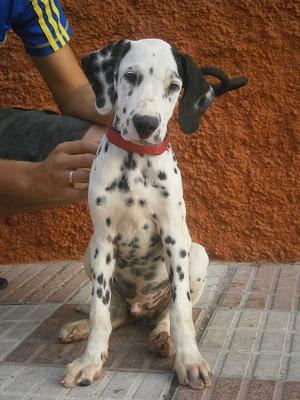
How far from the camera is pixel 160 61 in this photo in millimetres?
2953

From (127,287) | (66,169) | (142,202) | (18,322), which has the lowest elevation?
(18,322)

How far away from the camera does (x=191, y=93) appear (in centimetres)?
310

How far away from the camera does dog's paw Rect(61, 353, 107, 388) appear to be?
10.0 feet

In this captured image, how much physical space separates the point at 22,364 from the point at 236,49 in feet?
8.24

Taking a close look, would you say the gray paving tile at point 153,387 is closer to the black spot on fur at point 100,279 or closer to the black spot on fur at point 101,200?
the black spot on fur at point 100,279

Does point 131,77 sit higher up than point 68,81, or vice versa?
point 131,77

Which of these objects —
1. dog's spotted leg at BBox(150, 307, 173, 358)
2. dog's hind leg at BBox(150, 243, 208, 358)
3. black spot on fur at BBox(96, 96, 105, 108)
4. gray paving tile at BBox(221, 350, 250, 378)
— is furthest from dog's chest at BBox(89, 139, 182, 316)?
gray paving tile at BBox(221, 350, 250, 378)

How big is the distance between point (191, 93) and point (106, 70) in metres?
0.39

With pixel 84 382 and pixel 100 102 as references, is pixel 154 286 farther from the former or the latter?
pixel 100 102

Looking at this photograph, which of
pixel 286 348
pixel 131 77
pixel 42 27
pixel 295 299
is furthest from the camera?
pixel 42 27

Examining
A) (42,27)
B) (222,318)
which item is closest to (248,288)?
(222,318)

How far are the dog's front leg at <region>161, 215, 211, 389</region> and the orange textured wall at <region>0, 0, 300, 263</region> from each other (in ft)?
5.36

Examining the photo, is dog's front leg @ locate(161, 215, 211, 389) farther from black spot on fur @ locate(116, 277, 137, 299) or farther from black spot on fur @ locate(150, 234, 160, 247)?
black spot on fur @ locate(116, 277, 137, 299)

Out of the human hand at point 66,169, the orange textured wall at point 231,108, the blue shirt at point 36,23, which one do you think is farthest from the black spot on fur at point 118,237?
the orange textured wall at point 231,108
